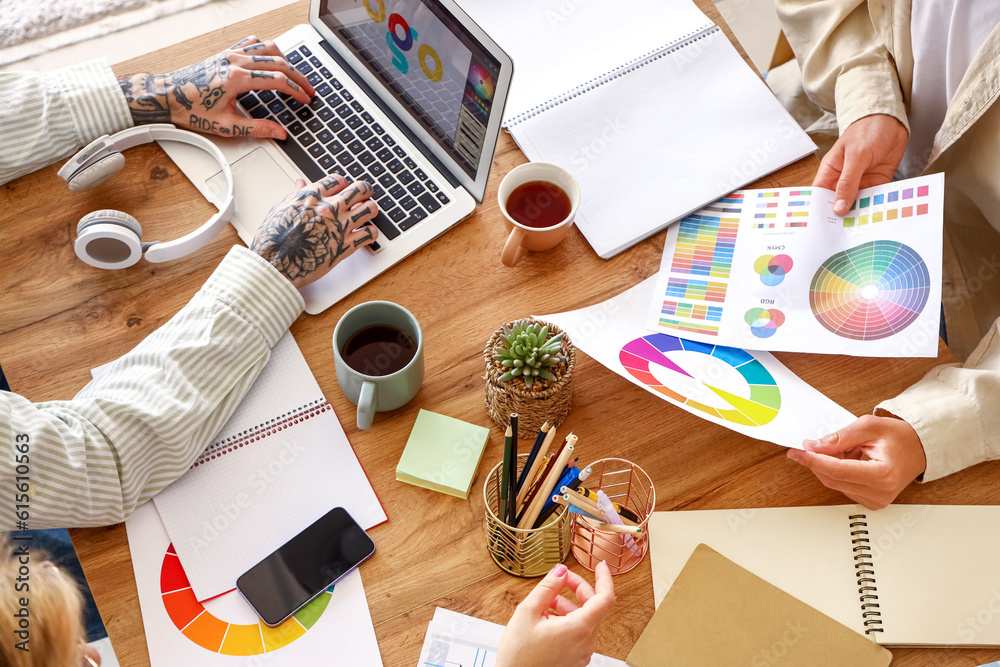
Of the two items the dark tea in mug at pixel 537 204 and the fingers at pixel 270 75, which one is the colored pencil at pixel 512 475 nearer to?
the dark tea in mug at pixel 537 204

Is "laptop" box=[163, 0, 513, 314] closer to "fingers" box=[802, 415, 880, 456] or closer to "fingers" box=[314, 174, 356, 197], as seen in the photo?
"fingers" box=[314, 174, 356, 197]

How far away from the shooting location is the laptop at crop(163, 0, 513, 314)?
2.93 ft

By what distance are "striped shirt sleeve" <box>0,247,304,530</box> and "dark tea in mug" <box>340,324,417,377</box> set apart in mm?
111

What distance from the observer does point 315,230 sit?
0.90 m

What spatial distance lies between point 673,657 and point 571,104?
2.39 ft

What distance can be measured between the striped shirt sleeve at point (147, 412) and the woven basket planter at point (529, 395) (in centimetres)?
27

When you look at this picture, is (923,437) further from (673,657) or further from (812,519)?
(673,657)

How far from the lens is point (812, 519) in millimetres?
806

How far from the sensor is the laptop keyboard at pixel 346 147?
3.20ft

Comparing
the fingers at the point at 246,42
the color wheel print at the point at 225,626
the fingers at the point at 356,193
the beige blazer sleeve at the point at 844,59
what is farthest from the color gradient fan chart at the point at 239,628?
the beige blazer sleeve at the point at 844,59

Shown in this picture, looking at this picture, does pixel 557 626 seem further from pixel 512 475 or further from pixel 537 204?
pixel 537 204

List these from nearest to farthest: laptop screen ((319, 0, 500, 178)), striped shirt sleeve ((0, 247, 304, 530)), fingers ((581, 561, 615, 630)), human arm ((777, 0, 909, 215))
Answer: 1. fingers ((581, 561, 615, 630))
2. striped shirt sleeve ((0, 247, 304, 530))
3. laptop screen ((319, 0, 500, 178))
4. human arm ((777, 0, 909, 215))

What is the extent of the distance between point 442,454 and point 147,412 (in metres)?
0.32

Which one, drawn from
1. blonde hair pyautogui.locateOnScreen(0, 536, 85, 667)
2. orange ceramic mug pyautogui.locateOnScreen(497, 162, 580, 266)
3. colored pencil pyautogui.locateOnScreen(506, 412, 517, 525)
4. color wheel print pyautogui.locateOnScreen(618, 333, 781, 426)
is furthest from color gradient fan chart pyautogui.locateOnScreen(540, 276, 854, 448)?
blonde hair pyautogui.locateOnScreen(0, 536, 85, 667)
